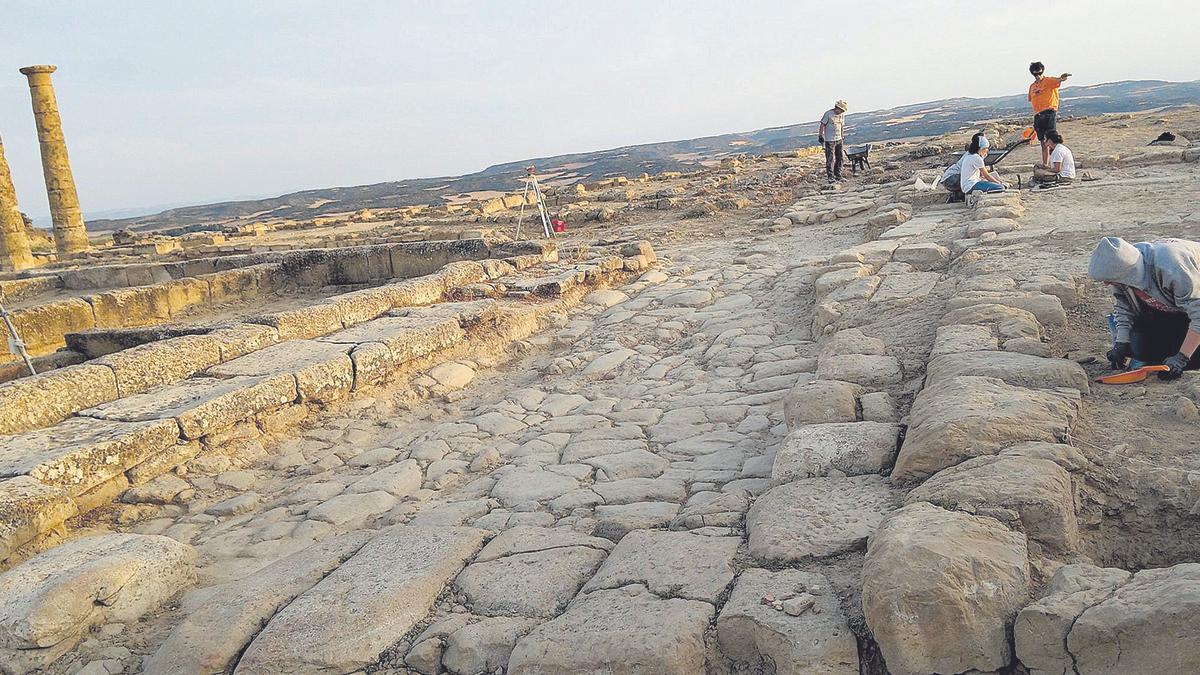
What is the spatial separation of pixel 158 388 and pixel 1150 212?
847cm

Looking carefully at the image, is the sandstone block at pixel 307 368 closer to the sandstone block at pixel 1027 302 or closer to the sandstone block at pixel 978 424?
the sandstone block at pixel 978 424

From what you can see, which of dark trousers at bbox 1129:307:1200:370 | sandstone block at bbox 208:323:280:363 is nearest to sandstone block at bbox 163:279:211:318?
sandstone block at bbox 208:323:280:363

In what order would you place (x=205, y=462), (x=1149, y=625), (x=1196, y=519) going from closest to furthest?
(x=1149, y=625) < (x=1196, y=519) < (x=205, y=462)

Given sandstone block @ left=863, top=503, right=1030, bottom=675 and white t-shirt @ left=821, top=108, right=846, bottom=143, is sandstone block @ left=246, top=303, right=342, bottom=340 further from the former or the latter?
white t-shirt @ left=821, top=108, right=846, bottom=143

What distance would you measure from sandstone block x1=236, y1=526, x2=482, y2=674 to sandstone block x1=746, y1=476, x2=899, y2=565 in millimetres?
1145

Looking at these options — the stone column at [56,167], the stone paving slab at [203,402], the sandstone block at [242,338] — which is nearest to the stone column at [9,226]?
the stone column at [56,167]

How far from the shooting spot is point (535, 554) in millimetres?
2963

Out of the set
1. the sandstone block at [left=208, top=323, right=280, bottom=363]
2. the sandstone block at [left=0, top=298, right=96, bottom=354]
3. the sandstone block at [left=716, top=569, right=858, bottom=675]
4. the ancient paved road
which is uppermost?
the sandstone block at [left=0, top=298, right=96, bottom=354]

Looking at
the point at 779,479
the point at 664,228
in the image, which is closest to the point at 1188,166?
the point at 664,228

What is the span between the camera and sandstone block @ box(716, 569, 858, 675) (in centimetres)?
197

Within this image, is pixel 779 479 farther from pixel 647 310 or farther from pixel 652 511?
pixel 647 310

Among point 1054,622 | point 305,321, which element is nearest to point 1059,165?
point 305,321

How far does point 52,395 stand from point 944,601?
4.94 meters

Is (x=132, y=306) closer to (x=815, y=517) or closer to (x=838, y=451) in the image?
(x=838, y=451)
